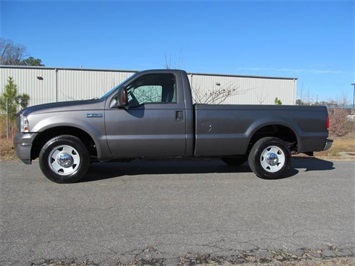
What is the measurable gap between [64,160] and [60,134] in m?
0.57

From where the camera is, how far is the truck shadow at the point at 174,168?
777 centimetres

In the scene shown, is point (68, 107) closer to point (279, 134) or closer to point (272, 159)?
point (272, 159)

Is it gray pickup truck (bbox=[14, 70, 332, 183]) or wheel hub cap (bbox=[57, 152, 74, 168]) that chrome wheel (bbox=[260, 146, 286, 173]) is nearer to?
gray pickup truck (bbox=[14, 70, 332, 183])

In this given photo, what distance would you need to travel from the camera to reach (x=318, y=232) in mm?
4473

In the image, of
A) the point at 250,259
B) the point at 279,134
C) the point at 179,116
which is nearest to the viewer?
the point at 250,259

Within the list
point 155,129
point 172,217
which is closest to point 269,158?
point 155,129

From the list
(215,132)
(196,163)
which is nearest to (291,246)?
(215,132)

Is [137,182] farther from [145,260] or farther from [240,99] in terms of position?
[240,99]

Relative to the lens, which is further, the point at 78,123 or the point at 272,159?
the point at 272,159

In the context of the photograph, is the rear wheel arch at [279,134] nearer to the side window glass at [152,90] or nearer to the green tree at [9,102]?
the side window glass at [152,90]

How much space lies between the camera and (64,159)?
6.77 m

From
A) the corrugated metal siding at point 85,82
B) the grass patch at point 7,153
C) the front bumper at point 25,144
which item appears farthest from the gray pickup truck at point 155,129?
the corrugated metal siding at point 85,82

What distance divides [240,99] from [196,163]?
25293mm

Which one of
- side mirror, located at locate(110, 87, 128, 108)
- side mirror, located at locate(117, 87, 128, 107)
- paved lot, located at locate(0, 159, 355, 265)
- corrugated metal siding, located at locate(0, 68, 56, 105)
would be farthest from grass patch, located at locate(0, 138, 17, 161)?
corrugated metal siding, located at locate(0, 68, 56, 105)
